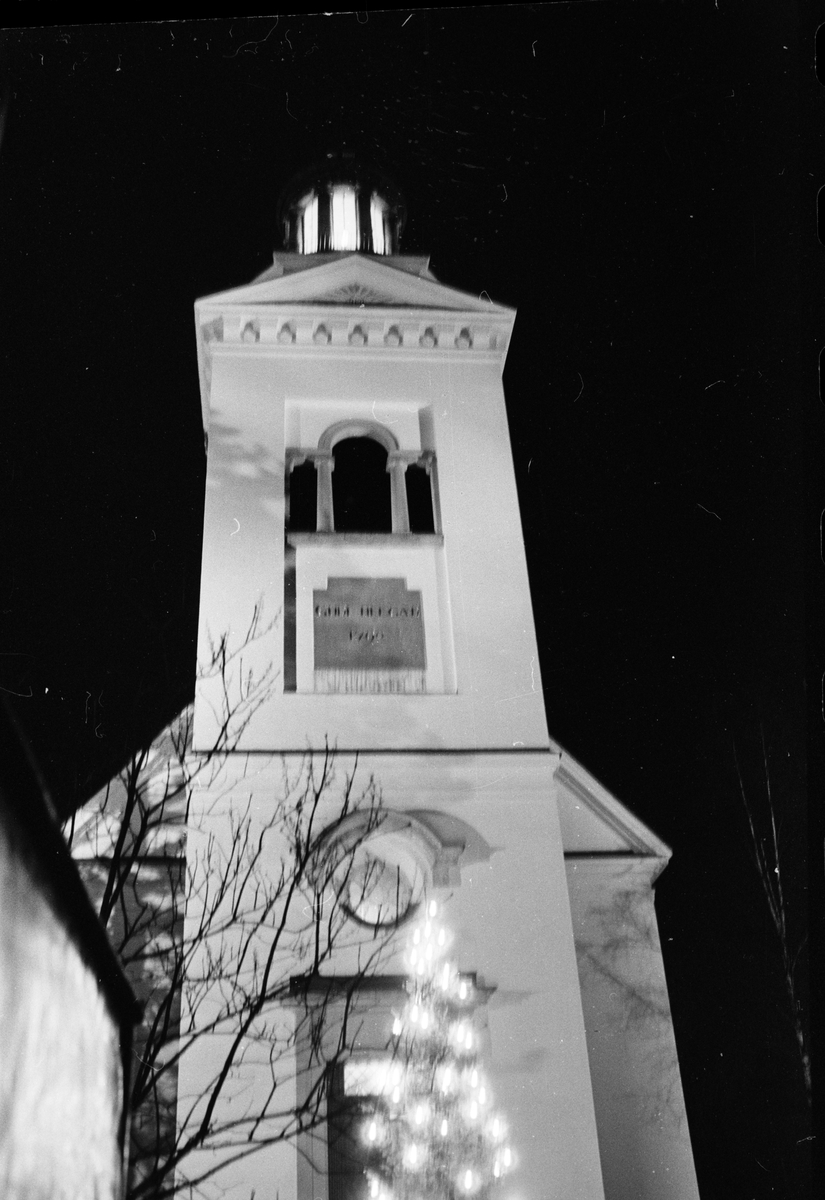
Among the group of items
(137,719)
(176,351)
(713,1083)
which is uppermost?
(176,351)

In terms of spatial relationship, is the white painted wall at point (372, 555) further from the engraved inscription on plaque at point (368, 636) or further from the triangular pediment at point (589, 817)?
the triangular pediment at point (589, 817)

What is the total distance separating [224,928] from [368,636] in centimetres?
227

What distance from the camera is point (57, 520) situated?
758cm

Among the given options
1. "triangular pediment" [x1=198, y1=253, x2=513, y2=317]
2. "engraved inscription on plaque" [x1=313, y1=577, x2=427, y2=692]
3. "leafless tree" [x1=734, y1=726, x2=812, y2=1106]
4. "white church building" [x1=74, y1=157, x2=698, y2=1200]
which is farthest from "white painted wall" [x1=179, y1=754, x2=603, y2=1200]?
"triangular pediment" [x1=198, y1=253, x2=513, y2=317]

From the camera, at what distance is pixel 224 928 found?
688 cm

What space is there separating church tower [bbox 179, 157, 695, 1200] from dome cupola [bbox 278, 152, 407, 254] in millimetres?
42

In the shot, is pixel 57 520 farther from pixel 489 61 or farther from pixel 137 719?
pixel 489 61

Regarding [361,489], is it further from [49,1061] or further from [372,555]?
[49,1061]

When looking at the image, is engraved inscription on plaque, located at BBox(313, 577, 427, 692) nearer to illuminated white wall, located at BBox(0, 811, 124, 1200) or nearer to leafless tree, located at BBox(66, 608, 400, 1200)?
leafless tree, located at BBox(66, 608, 400, 1200)

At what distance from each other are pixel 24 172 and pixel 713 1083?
22.4 feet

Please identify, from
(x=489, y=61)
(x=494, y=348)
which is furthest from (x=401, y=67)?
(x=494, y=348)

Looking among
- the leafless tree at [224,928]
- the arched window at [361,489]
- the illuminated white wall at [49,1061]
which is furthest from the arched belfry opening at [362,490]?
the illuminated white wall at [49,1061]

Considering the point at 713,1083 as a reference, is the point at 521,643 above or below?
above

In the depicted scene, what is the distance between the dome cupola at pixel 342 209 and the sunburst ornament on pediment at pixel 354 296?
0.36 m
